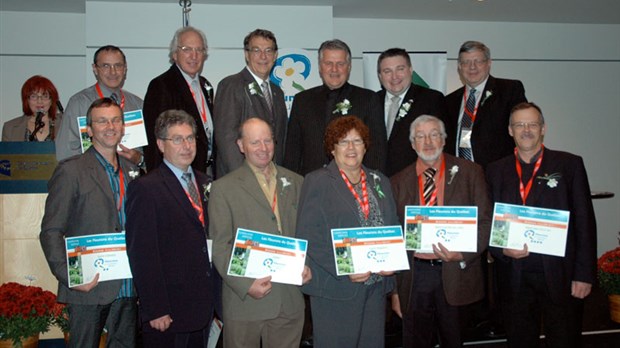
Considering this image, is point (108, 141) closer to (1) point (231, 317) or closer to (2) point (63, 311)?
(1) point (231, 317)

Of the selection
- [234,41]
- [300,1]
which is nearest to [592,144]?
[300,1]

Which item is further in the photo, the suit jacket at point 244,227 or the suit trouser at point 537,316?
the suit trouser at point 537,316

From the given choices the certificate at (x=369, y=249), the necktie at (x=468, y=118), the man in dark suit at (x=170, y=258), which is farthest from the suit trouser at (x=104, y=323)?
the necktie at (x=468, y=118)

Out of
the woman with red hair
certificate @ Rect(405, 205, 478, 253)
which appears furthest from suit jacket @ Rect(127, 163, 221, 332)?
the woman with red hair

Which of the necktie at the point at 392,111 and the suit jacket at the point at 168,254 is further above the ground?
the necktie at the point at 392,111

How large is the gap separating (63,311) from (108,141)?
6.39ft

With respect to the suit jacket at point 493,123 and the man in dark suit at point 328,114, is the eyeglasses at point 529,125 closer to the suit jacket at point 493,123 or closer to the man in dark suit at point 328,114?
the suit jacket at point 493,123

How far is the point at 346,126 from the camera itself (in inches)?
130

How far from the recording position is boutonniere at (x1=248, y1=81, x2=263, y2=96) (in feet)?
13.4

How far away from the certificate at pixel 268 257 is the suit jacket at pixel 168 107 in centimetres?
127

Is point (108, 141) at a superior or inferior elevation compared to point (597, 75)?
inferior

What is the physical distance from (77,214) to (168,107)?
122cm

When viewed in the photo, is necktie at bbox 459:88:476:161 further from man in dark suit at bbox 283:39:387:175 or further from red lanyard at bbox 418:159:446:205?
red lanyard at bbox 418:159:446:205

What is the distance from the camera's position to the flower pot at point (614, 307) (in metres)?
5.61
